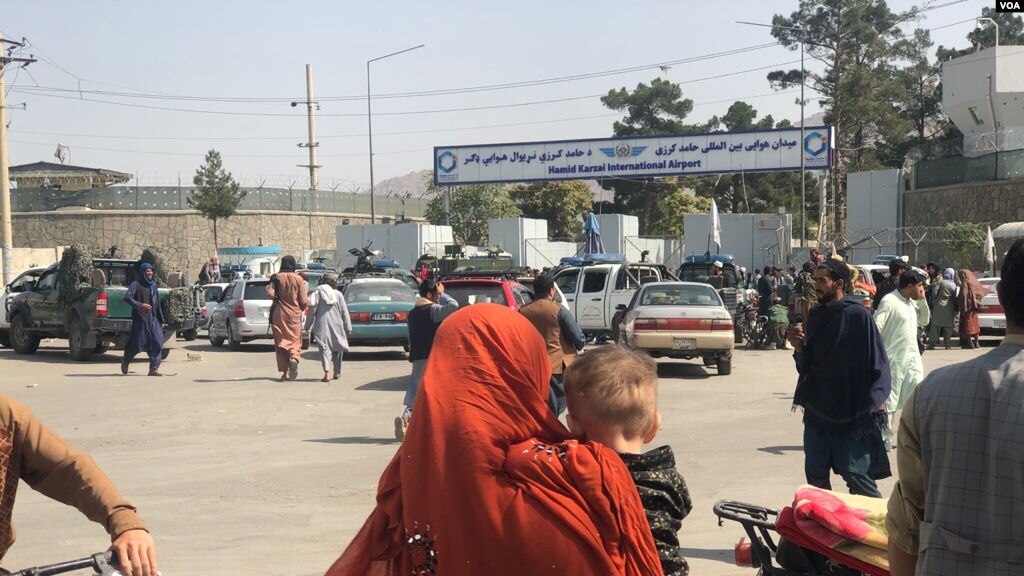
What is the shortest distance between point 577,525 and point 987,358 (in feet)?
3.96

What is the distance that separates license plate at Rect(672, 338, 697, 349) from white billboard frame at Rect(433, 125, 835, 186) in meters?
26.5

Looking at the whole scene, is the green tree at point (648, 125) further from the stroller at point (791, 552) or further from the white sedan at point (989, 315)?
the stroller at point (791, 552)

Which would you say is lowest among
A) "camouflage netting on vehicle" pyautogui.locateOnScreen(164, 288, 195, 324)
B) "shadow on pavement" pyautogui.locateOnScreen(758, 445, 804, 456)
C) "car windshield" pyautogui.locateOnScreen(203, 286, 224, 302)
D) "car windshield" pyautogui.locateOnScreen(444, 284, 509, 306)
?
"shadow on pavement" pyautogui.locateOnScreen(758, 445, 804, 456)

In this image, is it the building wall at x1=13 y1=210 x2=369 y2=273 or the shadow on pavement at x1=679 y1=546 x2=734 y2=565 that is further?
the building wall at x1=13 y1=210 x2=369 y2=273

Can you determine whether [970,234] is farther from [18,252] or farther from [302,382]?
[18,252]

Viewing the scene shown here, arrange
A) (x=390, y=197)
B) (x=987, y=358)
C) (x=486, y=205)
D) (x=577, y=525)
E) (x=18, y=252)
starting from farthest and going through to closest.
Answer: (x=390, y=197), (x=486, y=205), (x=18, y=252), (x=987, y=358), (x=577, y=525)

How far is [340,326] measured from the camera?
1773 centimetres

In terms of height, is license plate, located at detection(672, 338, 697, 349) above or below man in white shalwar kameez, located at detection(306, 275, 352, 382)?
below

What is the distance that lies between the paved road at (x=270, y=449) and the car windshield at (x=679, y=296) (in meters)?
1.30

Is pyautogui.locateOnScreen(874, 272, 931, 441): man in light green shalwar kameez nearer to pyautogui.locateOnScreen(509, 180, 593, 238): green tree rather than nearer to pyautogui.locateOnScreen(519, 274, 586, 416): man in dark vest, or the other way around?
pyautogui.locateOnScreen(519, 274, 586, 416): man in dark vest

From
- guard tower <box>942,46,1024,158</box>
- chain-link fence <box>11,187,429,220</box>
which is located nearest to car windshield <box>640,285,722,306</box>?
guard tower <box>942,46,1024,158</box>

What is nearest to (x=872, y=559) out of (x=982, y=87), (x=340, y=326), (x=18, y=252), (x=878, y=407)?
(x=878, y=407)

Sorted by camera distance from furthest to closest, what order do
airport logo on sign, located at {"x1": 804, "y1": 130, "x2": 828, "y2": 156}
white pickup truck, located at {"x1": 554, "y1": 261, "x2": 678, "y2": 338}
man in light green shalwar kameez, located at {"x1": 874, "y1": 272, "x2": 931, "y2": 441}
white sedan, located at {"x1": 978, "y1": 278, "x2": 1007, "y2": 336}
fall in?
1. airport logo on sign, located at {"x1": 804, "y1": 130, "x2": 828, "y2": 156}
2. white pickup truck, located at {"x1": 554, "y1": 261, "x2": 678, "y2": 338}
3. white sedan, located at {"x1": 978, "y1": 278, "x2": 1007, "y2": 336}
4. man in light green shalwar kameez, located at {"x1": 874, "y1": 272, "x2": 931, "y2": 441}

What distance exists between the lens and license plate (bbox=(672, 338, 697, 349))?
59.8 feet
